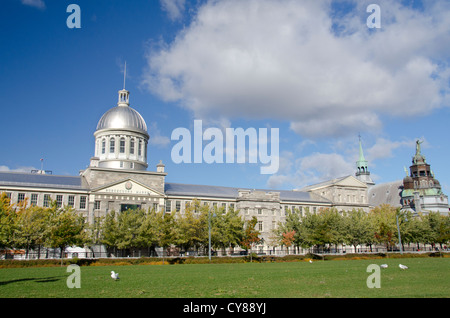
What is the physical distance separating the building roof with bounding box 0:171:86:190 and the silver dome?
447 inches

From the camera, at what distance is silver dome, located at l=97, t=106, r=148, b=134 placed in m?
69.6

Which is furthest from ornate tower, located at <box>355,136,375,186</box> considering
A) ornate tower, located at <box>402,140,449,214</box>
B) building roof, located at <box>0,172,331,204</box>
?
building roof, located at <box>0,172,331,204</box>

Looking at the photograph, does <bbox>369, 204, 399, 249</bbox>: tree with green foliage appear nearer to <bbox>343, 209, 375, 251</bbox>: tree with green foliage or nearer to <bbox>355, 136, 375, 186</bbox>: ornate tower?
<bbox>343, 209, 375, 251</bbox>: tree with green foliage

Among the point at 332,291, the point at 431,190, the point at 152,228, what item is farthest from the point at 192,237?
the point at 431,190

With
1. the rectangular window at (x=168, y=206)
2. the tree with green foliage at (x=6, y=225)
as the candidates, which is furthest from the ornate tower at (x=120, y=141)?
the tree with green foliage at (x=6, y=225)

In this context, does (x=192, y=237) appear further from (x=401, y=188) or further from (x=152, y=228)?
(x=401, y=188)

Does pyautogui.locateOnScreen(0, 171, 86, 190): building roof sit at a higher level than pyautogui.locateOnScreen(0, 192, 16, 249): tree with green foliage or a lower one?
higher

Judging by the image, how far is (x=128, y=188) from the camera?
63.5 m

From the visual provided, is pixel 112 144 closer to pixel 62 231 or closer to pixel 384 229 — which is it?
pixel 62 231

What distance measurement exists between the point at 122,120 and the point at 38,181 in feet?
55.6

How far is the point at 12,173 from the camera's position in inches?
2419

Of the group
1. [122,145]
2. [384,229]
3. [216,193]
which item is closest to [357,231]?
[384,229]
